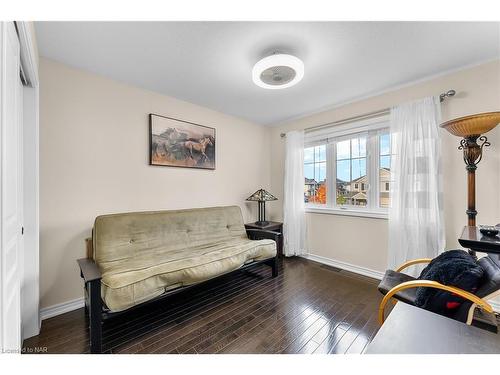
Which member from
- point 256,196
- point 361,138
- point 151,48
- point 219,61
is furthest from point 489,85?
point 151,48

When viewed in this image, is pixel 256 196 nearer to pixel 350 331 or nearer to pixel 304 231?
pixel 304 231

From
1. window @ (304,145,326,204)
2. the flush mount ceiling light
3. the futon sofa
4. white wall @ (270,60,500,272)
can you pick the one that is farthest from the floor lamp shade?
the flush mount ceiling light

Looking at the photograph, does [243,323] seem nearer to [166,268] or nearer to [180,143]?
[166,268]

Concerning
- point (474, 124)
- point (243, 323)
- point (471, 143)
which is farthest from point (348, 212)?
point (243, 323)

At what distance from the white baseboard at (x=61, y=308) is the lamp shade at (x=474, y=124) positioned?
372 centimetres

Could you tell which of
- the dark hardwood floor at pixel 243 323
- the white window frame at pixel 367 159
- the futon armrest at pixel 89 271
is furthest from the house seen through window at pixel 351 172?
the futon armrest at pixel 89 271

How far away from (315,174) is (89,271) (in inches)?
119

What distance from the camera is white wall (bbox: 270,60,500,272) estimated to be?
6.22ft

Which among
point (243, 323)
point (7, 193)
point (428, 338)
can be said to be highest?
point (7, 193)

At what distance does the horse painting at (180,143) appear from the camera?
2512 mm

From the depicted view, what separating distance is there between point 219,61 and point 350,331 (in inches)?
101

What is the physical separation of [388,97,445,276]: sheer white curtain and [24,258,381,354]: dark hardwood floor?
0.64 meters

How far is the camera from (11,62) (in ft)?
3.21

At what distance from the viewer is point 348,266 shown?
9.49ft
